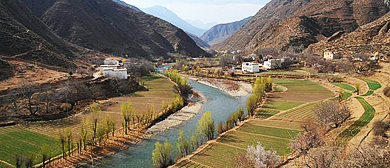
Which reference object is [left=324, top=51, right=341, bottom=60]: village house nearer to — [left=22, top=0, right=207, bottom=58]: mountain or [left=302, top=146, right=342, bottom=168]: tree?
[left=302, top=146, right=342, bottom=168]: tree

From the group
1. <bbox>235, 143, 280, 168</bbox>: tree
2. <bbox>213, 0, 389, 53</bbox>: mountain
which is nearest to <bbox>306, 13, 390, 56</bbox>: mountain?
<bbox>213, 0, 389, 53</bbox>: mountain

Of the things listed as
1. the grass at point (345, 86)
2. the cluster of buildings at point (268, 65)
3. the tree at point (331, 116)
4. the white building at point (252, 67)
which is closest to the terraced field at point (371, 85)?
the grass at point (345, 86)

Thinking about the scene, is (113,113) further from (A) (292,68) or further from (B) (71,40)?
(B) (71,40)

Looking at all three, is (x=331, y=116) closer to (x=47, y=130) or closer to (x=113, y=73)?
(x=47, y=130)

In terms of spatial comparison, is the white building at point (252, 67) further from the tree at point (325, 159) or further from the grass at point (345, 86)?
the tree at point (325, 159)

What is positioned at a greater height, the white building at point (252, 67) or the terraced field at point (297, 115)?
the white building at point (252, 67)
